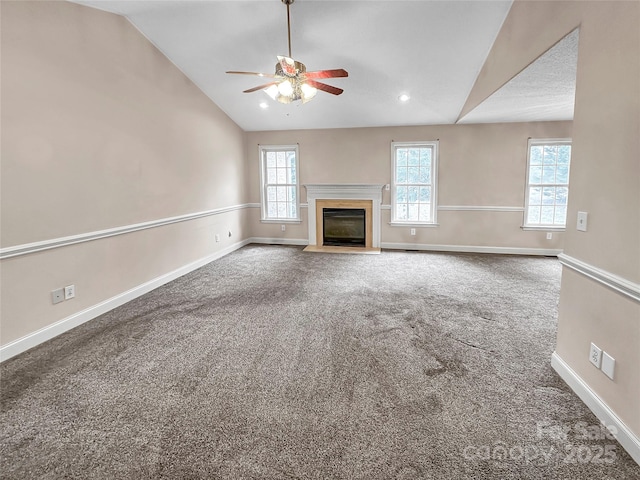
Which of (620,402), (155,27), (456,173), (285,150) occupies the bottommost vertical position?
(620,402)

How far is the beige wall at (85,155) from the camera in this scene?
255 cm

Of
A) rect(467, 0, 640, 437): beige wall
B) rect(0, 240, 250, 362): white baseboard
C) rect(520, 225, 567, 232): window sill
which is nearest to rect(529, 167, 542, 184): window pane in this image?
rect(520, 225, 567, 232): window sill

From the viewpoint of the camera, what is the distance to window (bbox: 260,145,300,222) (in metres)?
6.70

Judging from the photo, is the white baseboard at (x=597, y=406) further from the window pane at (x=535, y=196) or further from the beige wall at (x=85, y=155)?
the window pane at (x=535, y=196)

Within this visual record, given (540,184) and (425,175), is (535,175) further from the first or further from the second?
(425,175)

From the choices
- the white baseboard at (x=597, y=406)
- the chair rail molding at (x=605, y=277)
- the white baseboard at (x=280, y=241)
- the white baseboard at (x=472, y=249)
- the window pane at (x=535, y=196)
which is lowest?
the white baseboard at (x=597, y=406)

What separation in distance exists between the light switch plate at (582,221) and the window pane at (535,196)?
14.2 feet

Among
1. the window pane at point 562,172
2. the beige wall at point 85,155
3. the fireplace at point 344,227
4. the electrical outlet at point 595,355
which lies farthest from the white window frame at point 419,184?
the electrical outlet at point 595,355

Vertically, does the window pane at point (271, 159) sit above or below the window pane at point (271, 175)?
above

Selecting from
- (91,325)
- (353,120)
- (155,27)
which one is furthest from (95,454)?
(353,120)

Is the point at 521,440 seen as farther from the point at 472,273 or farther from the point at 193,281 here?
the point at 193,281

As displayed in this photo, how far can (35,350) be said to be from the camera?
8.69ft

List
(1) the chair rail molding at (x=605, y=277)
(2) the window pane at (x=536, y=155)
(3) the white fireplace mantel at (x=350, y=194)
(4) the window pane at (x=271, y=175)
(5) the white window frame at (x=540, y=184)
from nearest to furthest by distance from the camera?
(1) the chair rail molding at (x=605, y=277) → (5) the white window frame at (x=540, y=184) → (2) the window pane at (x=536, y=155) → (3) the white fireplace mantel at (x=350, y=194) → (4) the window pane at (x=271, y=175)

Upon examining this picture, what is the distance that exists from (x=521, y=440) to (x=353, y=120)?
5309 millimetres
